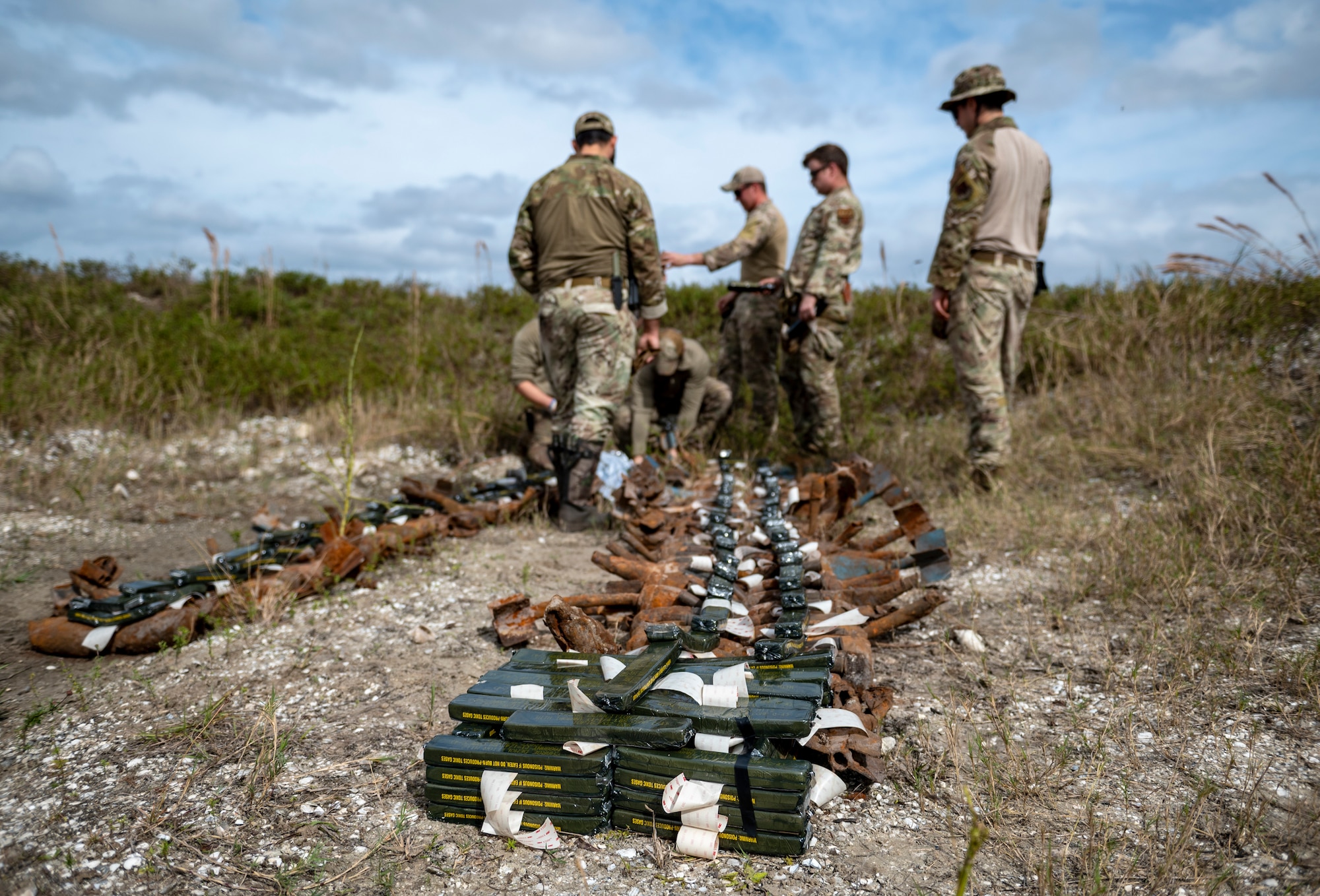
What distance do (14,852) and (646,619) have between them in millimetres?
1703

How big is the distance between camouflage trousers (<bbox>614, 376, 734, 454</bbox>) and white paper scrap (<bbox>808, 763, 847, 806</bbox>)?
15.9 feet

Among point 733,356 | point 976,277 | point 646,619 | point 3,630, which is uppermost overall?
point 976,277

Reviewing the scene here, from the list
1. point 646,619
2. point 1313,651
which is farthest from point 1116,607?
point 646,619

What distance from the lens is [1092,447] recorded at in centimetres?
562

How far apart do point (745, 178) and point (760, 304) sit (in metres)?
1.06

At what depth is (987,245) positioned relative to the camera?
4.93 metres

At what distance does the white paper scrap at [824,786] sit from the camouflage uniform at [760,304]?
15.7 ft

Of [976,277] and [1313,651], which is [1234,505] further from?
[976,277]

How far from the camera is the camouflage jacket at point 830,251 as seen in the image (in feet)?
18.4

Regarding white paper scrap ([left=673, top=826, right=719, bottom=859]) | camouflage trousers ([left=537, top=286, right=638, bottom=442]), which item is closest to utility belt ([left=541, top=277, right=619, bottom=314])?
camouflage trousers ([left=537, top=286, right=638, bottom=442])

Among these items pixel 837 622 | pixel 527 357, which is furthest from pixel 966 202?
pixel 527 357

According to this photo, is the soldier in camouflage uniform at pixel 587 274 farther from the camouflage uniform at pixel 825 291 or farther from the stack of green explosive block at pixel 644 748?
the stack of green explosive block at pixel 644 748

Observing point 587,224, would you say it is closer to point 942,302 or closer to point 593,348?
point 593,348

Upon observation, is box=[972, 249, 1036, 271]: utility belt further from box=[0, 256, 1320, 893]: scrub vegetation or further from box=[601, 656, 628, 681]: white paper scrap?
box=[601, 656, 628, 681]: white paper scrap
